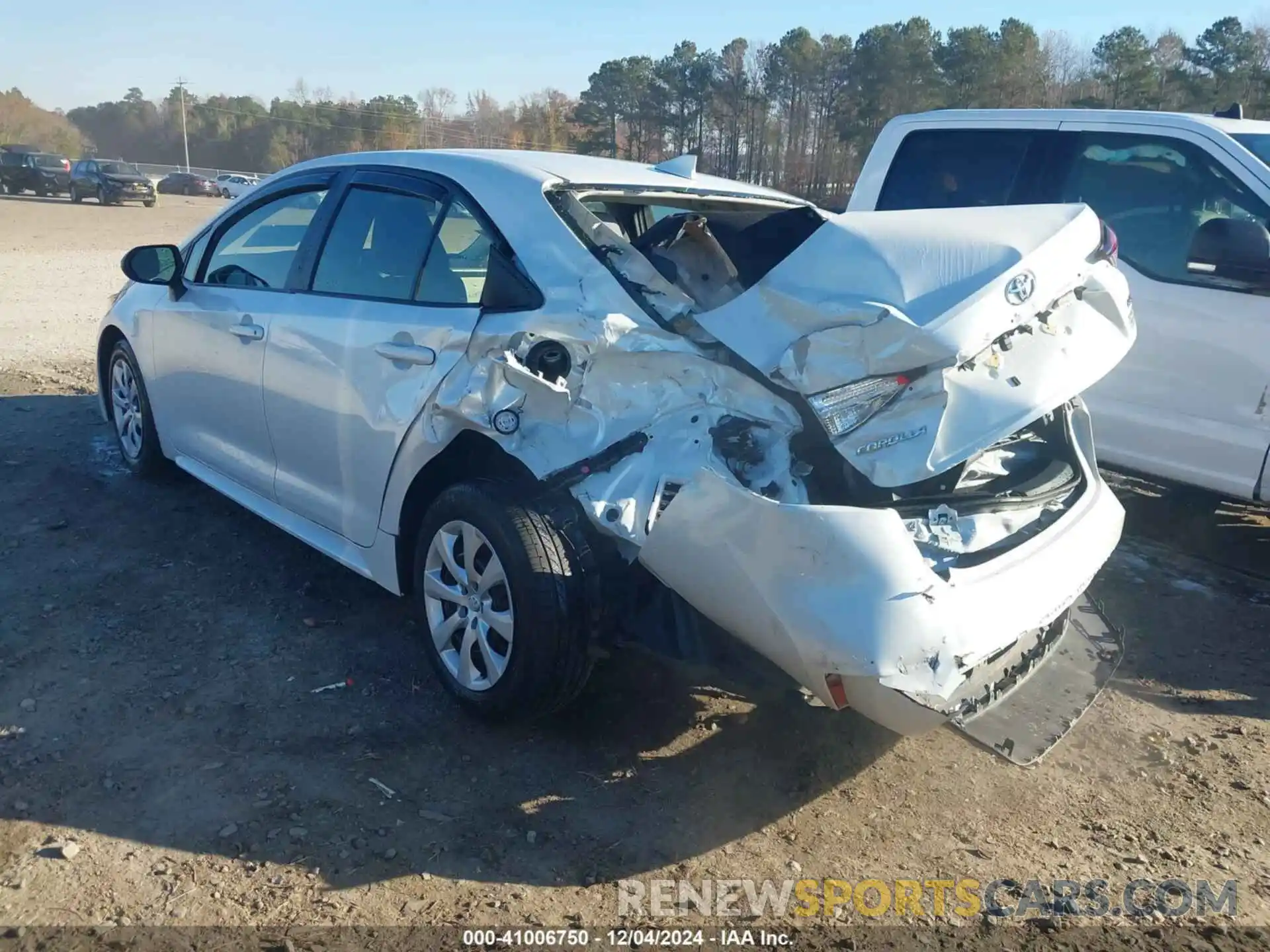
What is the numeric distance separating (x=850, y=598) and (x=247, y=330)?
2.95 m

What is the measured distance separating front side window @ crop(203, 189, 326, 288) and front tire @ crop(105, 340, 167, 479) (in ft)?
3.13

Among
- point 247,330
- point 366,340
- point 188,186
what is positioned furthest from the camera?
point 188,186

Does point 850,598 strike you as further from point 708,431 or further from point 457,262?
point 457,262

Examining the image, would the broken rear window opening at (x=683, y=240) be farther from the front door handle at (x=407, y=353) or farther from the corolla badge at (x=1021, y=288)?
the corolla badge at (x=1021, y=288)

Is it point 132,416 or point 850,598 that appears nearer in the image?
point 850,598

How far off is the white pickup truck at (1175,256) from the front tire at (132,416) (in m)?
4.74

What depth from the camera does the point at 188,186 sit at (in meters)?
62.1

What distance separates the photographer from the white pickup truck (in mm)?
4984

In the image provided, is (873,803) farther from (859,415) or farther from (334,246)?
(334,246)

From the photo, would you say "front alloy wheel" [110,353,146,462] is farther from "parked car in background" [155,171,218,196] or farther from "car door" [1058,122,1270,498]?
"parked car in background" [155,171,218,196]

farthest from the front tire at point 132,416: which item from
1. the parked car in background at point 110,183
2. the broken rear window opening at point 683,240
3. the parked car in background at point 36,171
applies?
the parked car in background at point 36,171

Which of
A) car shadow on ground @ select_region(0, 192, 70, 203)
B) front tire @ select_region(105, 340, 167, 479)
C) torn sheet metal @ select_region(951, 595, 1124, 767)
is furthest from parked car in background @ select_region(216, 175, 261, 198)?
torn sheet metal @ select_region(951, 595, 1124, 767)

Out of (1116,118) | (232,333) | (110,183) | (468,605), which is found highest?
(110,183)

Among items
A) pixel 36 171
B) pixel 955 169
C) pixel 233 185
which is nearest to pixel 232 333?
pixel 955 169
